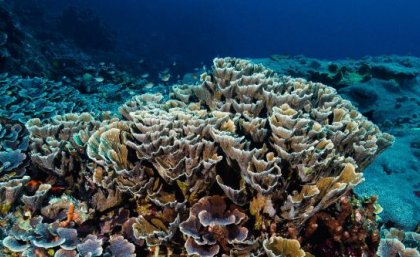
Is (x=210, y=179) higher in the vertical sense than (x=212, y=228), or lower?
higher

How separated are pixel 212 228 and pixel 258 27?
434 ft

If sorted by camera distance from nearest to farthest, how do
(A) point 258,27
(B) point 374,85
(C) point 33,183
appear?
(C) point 33,183 → (B) point 374,85 → (A) point 258,27

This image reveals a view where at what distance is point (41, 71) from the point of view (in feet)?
39.2

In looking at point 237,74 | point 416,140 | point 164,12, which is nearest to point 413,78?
point 416,140

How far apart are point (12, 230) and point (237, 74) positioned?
263 cm

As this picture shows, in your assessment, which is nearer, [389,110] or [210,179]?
[210,179]

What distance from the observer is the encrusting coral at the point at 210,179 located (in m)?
2.58

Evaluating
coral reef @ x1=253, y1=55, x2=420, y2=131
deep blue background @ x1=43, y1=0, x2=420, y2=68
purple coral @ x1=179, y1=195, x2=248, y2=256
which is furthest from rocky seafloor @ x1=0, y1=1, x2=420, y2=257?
deep blue background @ x1=43, y1=0, x2=420, y2=68

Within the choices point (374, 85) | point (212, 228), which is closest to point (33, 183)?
point (212, 228)

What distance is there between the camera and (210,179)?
2.86 m

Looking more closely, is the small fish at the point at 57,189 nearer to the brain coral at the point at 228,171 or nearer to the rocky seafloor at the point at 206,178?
the rocky seafloor at the point at 206,178

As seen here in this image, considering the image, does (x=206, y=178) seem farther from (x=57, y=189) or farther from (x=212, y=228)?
(x=57, y=189)

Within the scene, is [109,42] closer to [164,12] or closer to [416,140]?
[416,140]

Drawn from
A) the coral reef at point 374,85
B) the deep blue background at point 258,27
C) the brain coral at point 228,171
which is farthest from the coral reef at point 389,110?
the deep blue background at point 258,27
